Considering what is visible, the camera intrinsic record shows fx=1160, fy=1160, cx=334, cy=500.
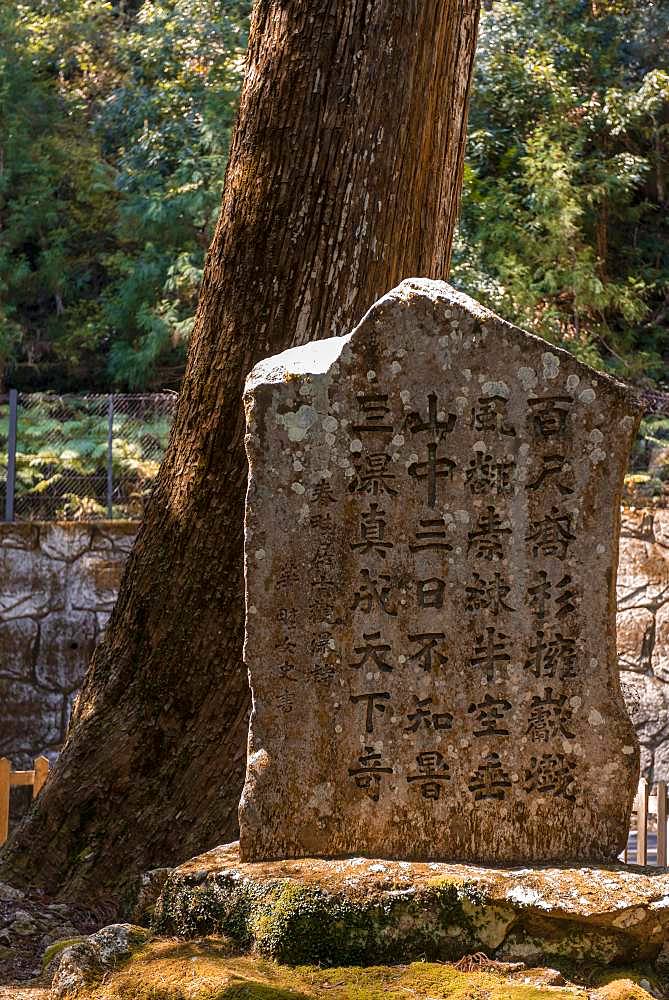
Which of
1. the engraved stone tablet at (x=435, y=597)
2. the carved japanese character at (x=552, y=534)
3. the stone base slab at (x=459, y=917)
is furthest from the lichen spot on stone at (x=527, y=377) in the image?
the stone base slab at (x=459, y=917)

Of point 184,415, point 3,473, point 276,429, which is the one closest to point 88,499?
point 3,473

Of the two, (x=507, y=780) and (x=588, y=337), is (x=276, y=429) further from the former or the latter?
(x=588, y=337)

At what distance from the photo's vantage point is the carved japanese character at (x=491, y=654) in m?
3.21

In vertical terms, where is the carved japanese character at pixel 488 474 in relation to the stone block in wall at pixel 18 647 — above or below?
above

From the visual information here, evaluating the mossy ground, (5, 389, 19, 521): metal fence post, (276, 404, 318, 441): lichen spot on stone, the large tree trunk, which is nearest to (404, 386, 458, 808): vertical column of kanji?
(276, 404, 318, 441): lichen spot on stone

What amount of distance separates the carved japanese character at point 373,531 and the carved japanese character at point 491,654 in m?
0.36

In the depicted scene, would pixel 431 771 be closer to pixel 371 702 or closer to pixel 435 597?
pixel 371 702

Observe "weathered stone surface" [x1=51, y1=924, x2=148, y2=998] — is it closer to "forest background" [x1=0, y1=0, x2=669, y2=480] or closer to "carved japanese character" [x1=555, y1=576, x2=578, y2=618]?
"carved japanese character" [x1=555, y1=576, x2=578, y2=618]

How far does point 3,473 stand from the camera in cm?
1078

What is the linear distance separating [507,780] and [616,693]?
386 mm

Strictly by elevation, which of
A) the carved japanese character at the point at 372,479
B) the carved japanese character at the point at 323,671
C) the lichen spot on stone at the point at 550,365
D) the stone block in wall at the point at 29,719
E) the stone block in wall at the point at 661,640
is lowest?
the stone block in wall at the point at 29,719

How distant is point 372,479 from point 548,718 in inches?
32.2

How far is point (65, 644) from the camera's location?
988cm

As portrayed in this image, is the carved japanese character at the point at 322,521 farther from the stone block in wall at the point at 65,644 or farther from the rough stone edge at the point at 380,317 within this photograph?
the stone block in wall at the point at 65,644
